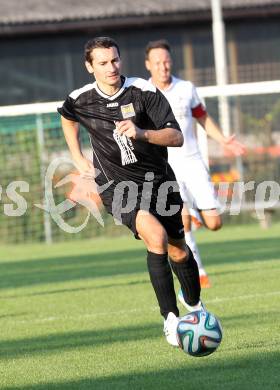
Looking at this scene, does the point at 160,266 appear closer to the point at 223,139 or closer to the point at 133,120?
the point at 133,120

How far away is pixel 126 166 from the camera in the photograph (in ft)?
23.7

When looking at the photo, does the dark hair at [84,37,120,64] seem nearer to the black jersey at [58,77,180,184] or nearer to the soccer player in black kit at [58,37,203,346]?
the soccer player in black kit at [58,37,203,346]

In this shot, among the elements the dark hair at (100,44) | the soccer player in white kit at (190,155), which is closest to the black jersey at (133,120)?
the dark hair at (100,44)

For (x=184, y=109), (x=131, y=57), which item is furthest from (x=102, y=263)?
(x=131, y=57)

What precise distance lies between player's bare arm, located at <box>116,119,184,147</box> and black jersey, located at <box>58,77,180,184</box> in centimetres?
13

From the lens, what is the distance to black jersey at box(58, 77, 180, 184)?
7.13 metres

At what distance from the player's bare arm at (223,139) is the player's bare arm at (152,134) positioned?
2.90 m

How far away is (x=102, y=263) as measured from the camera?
14.1 m

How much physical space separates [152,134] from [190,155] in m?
3.90

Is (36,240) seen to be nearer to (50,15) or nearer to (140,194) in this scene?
(50,15)

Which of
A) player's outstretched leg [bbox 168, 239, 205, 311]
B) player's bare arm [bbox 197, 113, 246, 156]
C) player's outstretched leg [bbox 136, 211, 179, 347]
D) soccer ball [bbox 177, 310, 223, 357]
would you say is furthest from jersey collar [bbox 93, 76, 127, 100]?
player's bare arm [bbox 197, 113, 246, 156]

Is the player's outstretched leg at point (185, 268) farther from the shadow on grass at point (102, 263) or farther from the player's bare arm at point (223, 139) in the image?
the shadow on grass at point (102, 263)

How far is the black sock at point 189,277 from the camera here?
23.9 ft

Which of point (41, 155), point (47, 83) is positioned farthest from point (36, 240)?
point (47, 83)
